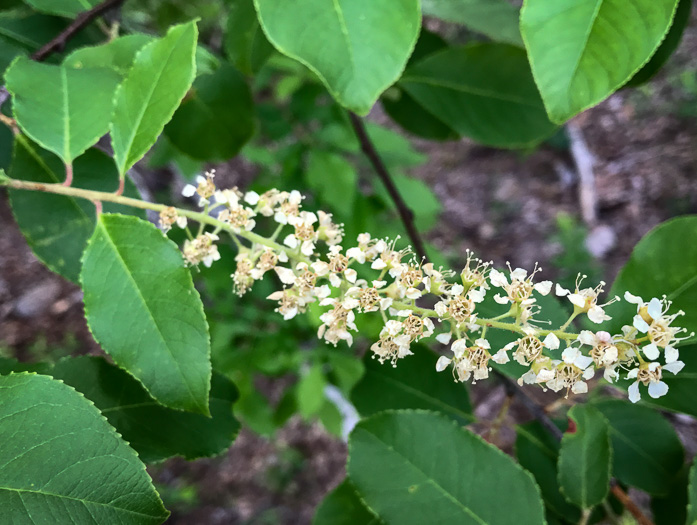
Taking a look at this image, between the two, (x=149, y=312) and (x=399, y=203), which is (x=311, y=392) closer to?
(x=399, y=203)

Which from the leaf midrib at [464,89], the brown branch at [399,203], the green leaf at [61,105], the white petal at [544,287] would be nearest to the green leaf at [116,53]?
the green leaf at [61,105]

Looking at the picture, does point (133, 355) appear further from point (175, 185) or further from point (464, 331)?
point (175, 185)

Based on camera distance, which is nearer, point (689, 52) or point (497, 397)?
point (497, 397)

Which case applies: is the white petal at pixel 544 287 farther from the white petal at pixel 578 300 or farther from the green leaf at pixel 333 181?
the green leaf at pixel 333 181

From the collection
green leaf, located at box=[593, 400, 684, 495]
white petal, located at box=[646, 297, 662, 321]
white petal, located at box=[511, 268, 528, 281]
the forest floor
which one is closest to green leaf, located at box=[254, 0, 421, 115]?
white petal, located at box=[511, 268, 528, 281]

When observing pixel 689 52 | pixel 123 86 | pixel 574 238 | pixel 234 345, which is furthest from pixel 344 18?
pixel 689 52

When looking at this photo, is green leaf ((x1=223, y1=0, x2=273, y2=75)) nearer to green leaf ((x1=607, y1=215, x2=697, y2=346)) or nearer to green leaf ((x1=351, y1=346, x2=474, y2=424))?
green leaf ((x1=351, y1=346, x2=474, y2=424))
